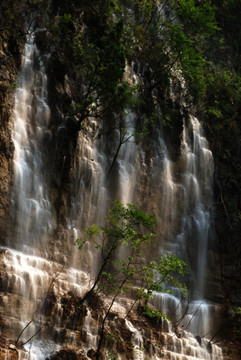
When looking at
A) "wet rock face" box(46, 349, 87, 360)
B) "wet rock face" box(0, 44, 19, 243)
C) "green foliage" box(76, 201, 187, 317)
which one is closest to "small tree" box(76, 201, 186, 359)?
"green foliage" box(76, 201, 187, 317)

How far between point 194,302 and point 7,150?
982 centimetres

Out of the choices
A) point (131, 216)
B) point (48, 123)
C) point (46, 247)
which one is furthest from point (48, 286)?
point (48, 123)

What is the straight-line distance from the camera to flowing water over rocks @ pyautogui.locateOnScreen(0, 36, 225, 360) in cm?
1428

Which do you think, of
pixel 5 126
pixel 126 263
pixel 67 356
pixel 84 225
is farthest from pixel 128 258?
pixel 5 126

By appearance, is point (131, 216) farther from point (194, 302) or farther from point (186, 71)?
point (186, 71)

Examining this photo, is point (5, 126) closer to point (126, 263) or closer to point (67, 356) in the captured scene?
point (126, 263)

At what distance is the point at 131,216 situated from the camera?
1571cm

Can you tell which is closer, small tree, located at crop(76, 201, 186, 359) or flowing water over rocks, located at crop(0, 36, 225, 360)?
flowing water over rocks, located at crop(0, 36, 225, 360)

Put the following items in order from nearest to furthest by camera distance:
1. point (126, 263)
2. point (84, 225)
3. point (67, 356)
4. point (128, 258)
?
point (67, 356)
point (126, 263)
point (128, 258)
point (84, 225)

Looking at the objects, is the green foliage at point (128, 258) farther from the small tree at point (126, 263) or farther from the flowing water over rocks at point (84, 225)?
the flowing water over rocks at point (84, 225)

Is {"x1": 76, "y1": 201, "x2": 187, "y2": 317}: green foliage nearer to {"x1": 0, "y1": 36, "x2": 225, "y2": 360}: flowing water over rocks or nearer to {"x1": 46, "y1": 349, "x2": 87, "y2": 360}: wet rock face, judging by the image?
{"x1": 0, "y1": 36, "x2": 225, "y2": 360}: flowing water over rocks

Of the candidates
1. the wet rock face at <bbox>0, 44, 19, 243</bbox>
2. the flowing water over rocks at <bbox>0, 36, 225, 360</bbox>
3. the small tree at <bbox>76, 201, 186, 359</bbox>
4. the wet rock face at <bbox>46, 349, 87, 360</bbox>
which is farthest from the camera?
the small tree at <bbox>76, 201, 186, 359</bbox>

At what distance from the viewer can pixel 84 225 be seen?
1764 centimetres

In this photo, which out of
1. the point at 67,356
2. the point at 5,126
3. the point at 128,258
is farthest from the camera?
the point at 128,258
